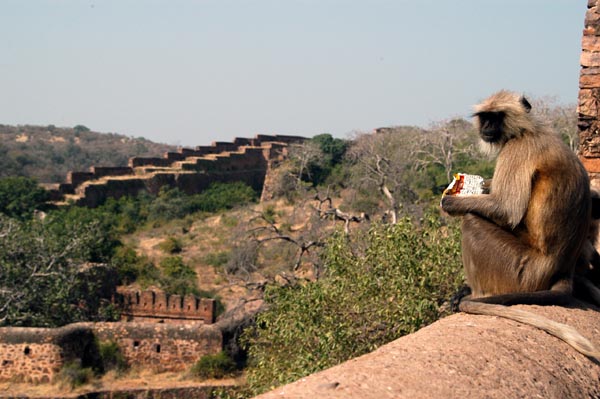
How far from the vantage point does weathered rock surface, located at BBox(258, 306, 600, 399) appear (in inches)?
99.6

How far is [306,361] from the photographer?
7051 millimetres

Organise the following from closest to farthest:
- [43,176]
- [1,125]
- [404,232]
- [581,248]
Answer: [581,248] < [404,232] < [43,176] < [1,125]

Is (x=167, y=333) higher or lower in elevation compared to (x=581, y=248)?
lower

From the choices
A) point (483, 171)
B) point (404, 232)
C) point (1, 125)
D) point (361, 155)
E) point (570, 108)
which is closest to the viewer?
point (404, 232)

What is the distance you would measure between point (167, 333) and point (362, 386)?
1504 centimetres

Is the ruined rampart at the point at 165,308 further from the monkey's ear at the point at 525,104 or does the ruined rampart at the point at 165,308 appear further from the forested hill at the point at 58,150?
the forested hill at the point at 58,150

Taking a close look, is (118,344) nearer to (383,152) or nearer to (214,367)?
(214,367)

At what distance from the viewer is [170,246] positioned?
86.2 ft

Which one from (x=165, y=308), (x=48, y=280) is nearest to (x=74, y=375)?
(x=48, y=280)

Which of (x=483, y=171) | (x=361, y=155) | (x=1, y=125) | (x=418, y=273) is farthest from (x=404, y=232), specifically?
(x=1, y=125)

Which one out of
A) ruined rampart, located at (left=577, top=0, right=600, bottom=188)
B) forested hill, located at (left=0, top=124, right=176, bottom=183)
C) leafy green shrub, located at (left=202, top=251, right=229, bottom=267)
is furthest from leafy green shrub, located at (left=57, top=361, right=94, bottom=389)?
forested hill, located at (left=0, top=124, right=176, bottom=183)

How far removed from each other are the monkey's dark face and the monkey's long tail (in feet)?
2.92

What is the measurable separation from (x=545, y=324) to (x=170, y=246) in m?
23.4

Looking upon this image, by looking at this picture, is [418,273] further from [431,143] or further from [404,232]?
[431,143]
